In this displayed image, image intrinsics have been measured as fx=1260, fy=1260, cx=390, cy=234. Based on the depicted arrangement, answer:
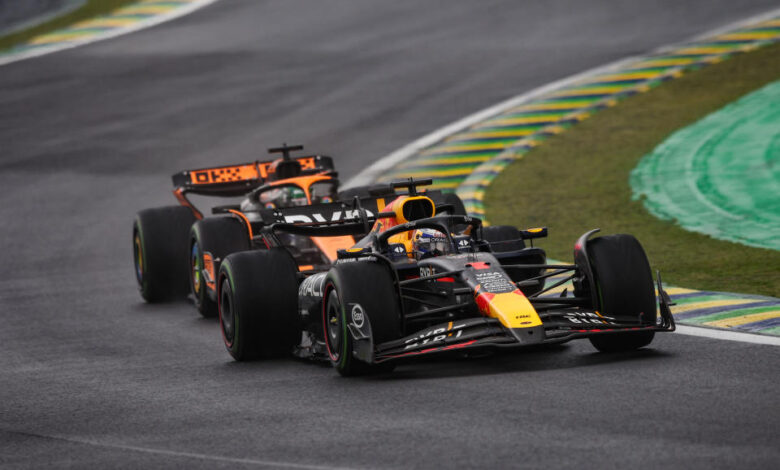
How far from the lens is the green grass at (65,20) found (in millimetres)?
34594

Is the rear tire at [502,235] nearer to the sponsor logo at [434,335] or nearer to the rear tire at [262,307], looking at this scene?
the rear tire at [262,307]

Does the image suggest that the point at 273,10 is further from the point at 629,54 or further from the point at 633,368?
the point at 633,368

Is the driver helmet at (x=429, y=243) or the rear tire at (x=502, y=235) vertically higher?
the driver helmet at (x=429, y=243)

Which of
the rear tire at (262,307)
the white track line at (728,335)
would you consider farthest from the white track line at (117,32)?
the white track line at (728,335)

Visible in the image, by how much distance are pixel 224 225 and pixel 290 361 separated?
3.41m

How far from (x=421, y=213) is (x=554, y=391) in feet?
Result: 10.4

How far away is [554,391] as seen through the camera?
8.72m

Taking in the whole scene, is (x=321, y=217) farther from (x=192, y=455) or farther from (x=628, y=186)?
(x=628, y=186)

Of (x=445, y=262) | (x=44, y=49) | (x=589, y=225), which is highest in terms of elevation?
(x=44, y=49)

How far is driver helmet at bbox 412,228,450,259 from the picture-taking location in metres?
10.8

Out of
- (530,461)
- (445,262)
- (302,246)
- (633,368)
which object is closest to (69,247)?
(302,246)

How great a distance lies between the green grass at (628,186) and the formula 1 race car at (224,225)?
313cm

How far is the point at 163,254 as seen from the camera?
15.4 meters

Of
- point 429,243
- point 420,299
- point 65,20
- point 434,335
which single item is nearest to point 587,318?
point 434,335
